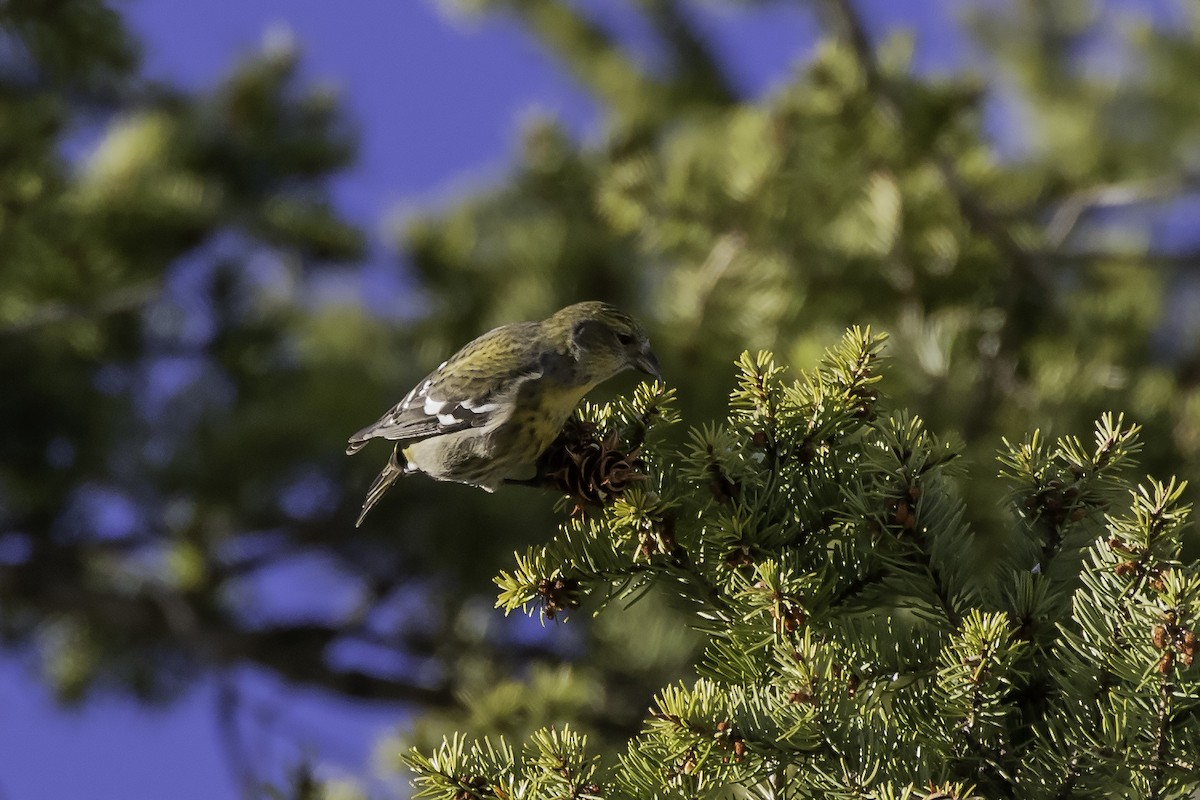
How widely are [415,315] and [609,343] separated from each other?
276 centimetres

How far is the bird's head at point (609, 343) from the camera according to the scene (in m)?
3.53

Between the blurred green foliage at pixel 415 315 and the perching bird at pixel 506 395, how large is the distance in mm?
624

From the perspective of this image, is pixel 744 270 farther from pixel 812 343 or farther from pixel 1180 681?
pixel 1180 681

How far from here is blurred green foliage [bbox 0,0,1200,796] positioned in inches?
165

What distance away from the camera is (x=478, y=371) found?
3633 mm

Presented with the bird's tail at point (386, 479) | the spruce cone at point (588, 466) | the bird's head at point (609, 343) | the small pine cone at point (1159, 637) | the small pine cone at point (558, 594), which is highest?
the bird's head at point (609, 343)

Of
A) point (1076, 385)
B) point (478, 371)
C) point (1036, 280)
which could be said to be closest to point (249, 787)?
point (478, 371)

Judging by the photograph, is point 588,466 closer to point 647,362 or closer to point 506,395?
point 506,395

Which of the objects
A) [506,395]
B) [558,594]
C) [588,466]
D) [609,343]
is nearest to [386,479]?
[506,395]

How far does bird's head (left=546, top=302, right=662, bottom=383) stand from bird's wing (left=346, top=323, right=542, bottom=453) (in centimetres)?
14

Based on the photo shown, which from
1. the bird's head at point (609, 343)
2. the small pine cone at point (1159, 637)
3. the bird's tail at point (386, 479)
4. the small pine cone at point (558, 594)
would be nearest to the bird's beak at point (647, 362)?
the bird's head at point (609, 343)

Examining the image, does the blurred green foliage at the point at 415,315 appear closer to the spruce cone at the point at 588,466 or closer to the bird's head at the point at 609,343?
the bird's head at the point at 609,343

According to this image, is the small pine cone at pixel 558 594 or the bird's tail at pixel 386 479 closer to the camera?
the small pine cone at pixel 558 594

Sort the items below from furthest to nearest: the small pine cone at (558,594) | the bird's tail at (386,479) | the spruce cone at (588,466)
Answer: the bird's tail at (386,479) → the spruce cone at (588,466) → the small pine cone at (558,594)
